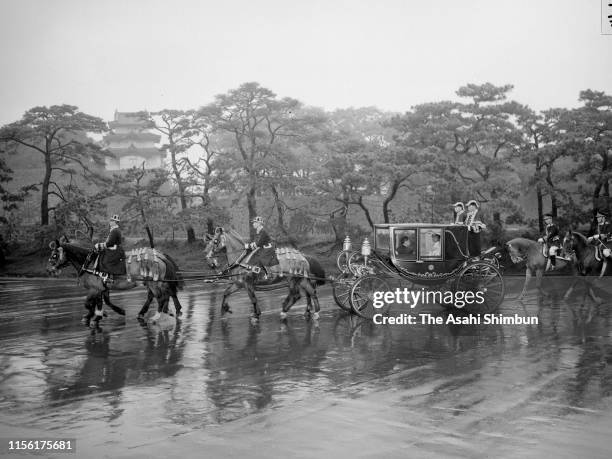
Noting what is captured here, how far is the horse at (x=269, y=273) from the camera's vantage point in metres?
12.6

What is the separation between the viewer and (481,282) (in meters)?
13.0

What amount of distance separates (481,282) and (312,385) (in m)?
6.28

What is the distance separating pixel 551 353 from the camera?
30.9ft

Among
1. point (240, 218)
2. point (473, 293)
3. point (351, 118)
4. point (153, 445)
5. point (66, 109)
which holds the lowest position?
point (153, 445)

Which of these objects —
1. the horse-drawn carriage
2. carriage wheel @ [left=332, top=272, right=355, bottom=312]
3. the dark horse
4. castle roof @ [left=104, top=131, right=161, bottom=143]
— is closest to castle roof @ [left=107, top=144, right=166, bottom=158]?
castle roof @ [left=104, top=131, right=161, bottom=143]

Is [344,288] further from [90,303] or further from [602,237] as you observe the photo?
[602,237]

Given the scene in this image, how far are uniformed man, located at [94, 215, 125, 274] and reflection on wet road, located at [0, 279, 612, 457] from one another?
3.67ft

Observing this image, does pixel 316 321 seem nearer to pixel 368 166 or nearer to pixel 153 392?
pixel 153 392

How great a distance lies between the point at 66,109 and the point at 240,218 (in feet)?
39.7

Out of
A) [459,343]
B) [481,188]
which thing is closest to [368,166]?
[481,188]

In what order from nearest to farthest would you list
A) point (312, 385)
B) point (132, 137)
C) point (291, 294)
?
point (312, 385) < point (291, 294) < point (132, 137)

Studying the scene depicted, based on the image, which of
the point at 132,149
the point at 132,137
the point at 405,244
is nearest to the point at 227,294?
the point at 405,244

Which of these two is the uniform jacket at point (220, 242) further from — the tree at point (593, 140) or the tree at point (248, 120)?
the tree at point (593, 140)

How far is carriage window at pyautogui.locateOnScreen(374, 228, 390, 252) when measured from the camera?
1320 cm
